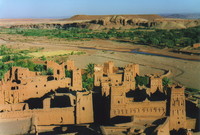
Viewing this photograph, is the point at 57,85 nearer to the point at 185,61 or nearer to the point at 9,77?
the point at 9,77

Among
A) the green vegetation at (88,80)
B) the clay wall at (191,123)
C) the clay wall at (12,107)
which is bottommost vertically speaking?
the clay wall at (191,123)

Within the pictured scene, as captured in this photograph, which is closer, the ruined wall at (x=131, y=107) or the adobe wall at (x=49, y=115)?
the adobe wall at (x=49, y=115)

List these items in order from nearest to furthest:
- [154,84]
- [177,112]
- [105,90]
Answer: [177,112], [105,90], [154,84]

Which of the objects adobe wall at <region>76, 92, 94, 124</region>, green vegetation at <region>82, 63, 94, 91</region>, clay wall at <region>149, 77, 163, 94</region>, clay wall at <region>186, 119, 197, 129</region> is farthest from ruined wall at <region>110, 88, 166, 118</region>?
green vegetation at <region>82, 63, 94, 91</region>

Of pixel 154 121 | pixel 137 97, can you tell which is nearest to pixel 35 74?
pixel 137 97

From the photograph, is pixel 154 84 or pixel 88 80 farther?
pixel 88 80

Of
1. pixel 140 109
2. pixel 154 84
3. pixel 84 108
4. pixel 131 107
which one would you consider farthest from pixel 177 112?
pixel 84 108

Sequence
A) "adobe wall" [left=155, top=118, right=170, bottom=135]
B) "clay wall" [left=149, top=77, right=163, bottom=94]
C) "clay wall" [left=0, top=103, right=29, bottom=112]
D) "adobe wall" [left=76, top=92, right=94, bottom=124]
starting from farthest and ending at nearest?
"clay wall" [left=149, top=77, right=163, bottom=94]
"clay wall" [left=0, top=103, right=29, bottom=112]
"adobe wall" [left=76, top=92, right=94, bottom=124]
"adobe wall" [left=155, top=118, right=170, bottom=135]

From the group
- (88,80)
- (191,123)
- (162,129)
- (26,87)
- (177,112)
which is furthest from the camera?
(88,80)

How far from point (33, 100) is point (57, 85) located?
2.67 m

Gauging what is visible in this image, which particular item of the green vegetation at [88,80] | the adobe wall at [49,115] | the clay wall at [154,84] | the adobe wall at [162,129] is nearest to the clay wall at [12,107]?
the adobe wall at [49,115]

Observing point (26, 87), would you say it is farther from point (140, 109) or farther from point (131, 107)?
point (140, 109)

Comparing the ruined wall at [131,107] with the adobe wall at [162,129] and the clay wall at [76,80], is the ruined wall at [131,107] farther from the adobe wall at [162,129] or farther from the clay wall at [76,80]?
the clay wall at [76,80]

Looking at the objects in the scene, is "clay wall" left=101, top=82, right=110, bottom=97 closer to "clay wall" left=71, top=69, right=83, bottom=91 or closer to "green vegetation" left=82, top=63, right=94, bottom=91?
"clay wall" left=71, top=69, right=83, bottom=91
